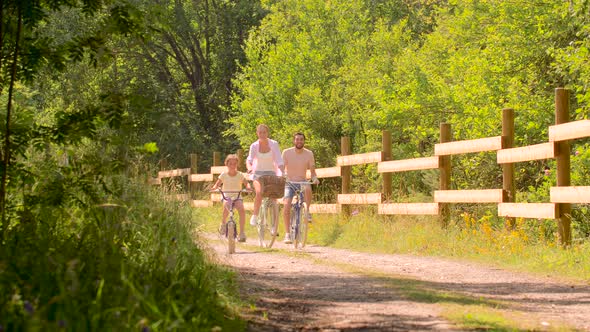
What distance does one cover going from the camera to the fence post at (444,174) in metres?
16.0

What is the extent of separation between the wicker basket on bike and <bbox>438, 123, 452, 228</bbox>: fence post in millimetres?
2562

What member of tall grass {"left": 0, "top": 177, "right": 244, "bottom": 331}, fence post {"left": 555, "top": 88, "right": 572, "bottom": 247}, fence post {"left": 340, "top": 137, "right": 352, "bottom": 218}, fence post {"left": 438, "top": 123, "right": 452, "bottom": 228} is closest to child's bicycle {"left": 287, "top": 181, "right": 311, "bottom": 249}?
fence post {"left": 438, "top": 123, "right": 452, "bottom": 228}

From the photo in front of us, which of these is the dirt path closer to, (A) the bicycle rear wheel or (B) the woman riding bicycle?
(A) the bicycle rear wheel

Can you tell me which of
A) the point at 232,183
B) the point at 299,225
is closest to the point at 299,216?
the point at 299,225

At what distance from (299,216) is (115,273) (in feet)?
33.0

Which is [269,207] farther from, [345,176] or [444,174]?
[345,176]

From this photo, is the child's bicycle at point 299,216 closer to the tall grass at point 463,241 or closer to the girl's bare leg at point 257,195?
the girl's bare leg at point 257,195

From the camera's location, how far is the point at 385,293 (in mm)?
8625

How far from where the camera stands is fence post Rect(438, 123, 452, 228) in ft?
52.4

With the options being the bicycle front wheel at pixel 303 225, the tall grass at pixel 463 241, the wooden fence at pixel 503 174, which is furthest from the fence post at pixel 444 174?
the bicycle front wheel at pixel 303 225

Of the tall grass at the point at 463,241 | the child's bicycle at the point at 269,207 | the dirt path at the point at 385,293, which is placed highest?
the child's bicycle at the point at 269,207

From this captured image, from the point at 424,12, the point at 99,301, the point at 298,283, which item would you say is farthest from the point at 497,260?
the point at 424,12

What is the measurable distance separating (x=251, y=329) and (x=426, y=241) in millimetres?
8665

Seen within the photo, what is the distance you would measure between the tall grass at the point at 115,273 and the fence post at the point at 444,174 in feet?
21.7
